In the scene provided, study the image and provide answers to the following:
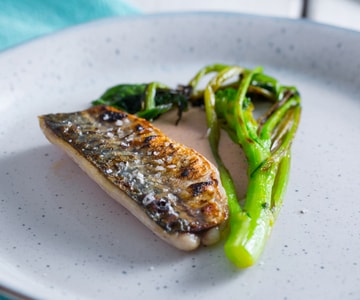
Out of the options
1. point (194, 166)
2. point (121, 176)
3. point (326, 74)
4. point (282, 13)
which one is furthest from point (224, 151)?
point (282, 13)

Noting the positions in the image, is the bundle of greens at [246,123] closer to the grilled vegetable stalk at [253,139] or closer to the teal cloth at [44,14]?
the grilled vegetable stalk at [253,139]

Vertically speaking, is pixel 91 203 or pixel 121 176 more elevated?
pixel 121 176

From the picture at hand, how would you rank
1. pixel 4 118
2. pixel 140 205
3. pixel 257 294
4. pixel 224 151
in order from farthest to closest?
pixel 4 118
pixel 224 151
pixel 140 205
pixel 257 294

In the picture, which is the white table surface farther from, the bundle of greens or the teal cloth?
the bundle of greens

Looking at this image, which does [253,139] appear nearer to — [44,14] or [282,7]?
[44,14]

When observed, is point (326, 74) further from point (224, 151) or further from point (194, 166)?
point (194, 166)

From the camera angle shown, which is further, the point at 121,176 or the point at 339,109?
the point at 339,109

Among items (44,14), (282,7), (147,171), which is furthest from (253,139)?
(282,7)

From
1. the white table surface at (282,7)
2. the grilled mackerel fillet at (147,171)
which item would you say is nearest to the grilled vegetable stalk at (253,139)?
the grilled mackerel fillet at (147,171)
